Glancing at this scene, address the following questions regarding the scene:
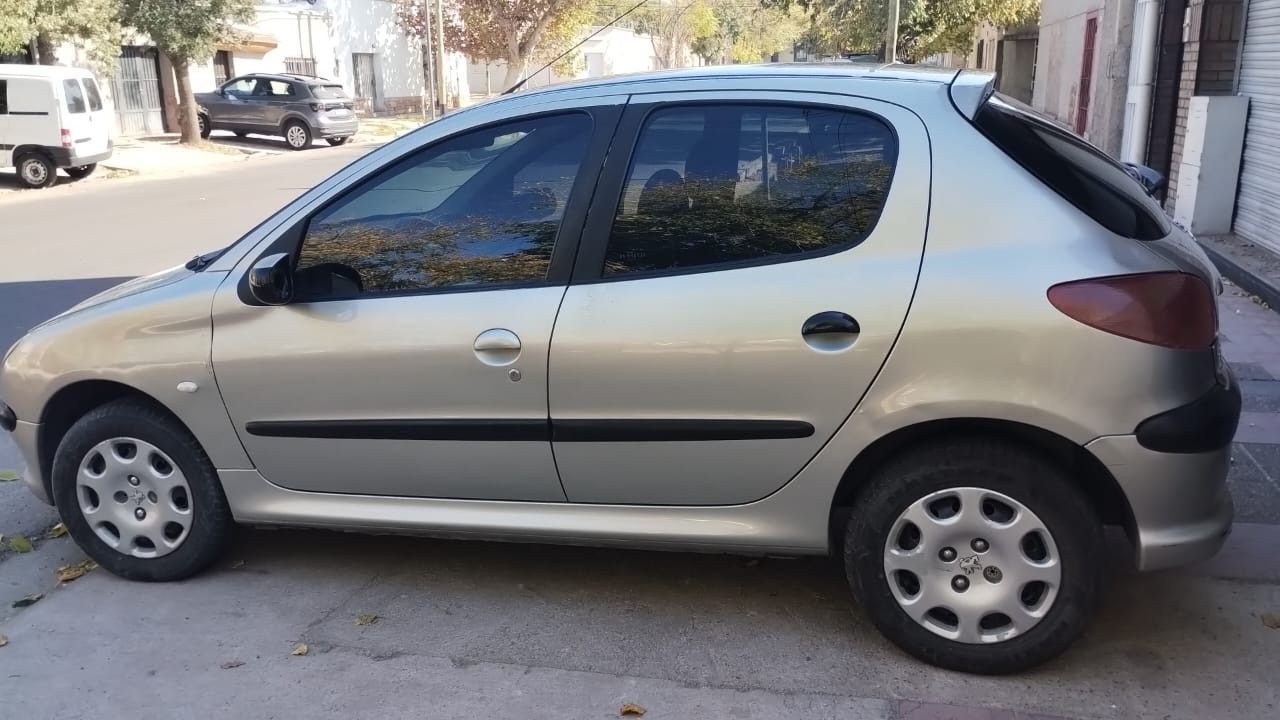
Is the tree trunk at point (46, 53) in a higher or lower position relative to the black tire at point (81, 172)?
higher

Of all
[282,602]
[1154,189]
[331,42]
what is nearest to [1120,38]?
[1154,189]

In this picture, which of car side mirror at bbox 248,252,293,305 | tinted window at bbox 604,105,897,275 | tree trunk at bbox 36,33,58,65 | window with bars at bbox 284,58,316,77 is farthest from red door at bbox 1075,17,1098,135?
window with bars at bbox 284,58,316,77

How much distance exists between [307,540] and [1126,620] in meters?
3.00

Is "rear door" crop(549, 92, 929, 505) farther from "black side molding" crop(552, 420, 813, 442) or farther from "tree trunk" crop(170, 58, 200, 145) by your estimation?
"tree trunk" crop(170, 58, 200, 145)

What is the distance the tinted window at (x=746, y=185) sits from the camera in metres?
3.23

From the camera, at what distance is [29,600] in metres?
3.92

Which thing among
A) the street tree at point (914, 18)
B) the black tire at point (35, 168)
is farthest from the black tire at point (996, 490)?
the street tree at point (914, 18)

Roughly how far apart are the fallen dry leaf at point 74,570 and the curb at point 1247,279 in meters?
6.96

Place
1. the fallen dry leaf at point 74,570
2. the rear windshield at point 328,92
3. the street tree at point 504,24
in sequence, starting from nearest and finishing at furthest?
the fallen dry leaf at point 74,570, the rear windshield at point 328,92, the street tree at point 504,24

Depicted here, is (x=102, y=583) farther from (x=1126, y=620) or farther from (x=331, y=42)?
(x=331, y=42)

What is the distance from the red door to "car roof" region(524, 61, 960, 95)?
16855 millimetres

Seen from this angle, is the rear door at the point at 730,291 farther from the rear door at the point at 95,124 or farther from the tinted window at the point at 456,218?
the rear door at the point at 95,124

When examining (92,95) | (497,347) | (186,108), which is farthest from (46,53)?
(497,347)

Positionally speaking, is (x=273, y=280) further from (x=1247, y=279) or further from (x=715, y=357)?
(x=1247, y=279)
